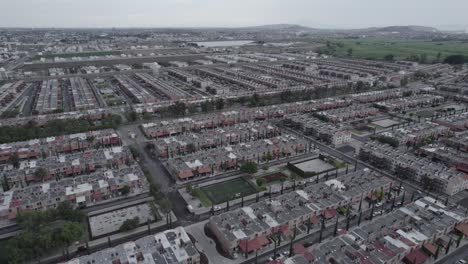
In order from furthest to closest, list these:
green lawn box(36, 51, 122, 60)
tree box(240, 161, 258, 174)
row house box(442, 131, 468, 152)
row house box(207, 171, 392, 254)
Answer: green lawn box(36, 51, 122, 60)
row house box(442, 131, 468, 152)
tree box(240, 161, 258, 174)
row house box(207, 171, 392, 254)

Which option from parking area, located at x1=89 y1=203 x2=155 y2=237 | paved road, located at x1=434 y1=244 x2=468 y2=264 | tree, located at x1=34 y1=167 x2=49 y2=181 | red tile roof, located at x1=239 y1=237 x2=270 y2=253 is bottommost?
paved road, located at x1=434 y1=244 x2=468 y2=264

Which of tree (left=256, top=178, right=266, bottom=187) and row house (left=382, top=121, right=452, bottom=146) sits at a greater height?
row house (left=382, top=121, right=452, bottom=146)

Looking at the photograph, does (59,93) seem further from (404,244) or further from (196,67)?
(404,244)

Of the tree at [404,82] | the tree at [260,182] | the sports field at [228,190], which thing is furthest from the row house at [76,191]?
the tree at [404,82]

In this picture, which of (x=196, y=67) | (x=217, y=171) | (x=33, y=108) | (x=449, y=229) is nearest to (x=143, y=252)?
(x=217, y=171)

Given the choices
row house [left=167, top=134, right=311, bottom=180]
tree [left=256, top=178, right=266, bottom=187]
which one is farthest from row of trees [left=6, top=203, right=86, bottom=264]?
tree [left=256, top=178, right=266, bottom=187]

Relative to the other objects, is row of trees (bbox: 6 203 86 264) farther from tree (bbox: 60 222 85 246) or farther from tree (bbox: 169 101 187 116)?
tree (bbox: 169 101 187 116)

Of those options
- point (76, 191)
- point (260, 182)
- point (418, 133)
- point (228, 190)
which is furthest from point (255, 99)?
point (76, 191)
